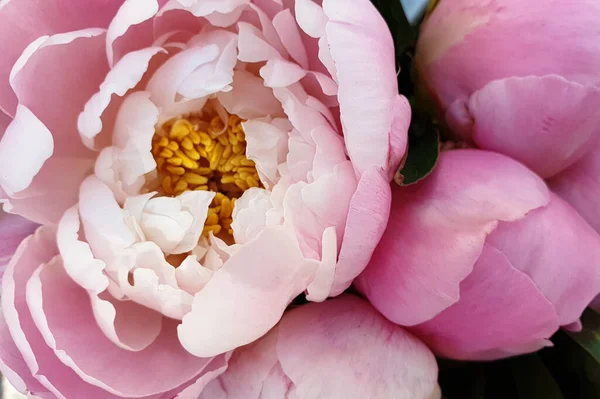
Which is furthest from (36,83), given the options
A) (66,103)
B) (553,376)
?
(553,376)

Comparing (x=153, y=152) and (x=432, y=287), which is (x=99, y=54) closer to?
(x=153, y=152)

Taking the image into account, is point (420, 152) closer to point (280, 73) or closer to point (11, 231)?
point (280, 73)

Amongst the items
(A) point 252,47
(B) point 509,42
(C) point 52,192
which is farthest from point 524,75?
(C) point 52,192

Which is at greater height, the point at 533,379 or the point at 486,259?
the point at 486,259

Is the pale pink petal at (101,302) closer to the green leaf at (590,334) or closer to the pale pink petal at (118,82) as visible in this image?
the pale pink petal at (118,82)

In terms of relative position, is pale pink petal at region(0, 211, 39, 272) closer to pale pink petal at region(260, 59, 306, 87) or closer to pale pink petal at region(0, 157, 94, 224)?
pale pink petal at region(0, 157, 94, 224)
